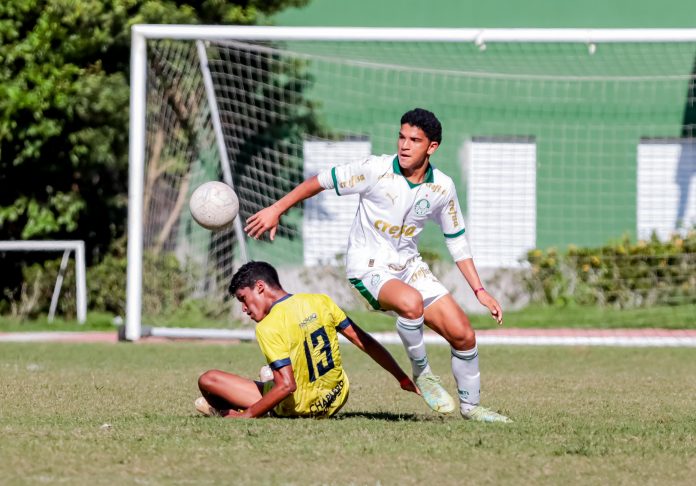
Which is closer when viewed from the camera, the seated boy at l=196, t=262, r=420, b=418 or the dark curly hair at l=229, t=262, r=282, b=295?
the seated boy at l=196, t=262, r=420, b=418

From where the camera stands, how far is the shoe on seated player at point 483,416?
23.8 feet

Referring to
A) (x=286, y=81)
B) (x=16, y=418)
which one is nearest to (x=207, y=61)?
(x=286, y=81)

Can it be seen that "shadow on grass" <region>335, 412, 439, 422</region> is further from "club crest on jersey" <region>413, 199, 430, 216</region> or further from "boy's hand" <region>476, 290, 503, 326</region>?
"club crest on jersey" <region>413, 199, 430, 216</region>

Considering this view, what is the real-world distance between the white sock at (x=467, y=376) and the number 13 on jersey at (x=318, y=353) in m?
0.78

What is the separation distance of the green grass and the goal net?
1.19 feet

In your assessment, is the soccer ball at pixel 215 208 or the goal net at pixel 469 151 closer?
the soccer ball at pixel 215 208

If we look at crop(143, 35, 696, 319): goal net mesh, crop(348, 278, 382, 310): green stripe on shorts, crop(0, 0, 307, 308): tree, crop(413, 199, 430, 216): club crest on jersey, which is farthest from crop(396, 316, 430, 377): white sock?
crop(0, 0, 307, 308): tree

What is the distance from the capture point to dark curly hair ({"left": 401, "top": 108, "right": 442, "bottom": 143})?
7473 millimetres

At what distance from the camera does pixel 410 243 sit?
775 cm

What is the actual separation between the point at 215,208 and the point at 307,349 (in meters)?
1.44

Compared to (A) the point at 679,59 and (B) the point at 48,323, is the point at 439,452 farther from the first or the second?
(A) the point at 679,59

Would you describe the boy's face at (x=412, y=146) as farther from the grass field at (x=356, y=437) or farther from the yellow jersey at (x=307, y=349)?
the grass field at (x=356, y=437)

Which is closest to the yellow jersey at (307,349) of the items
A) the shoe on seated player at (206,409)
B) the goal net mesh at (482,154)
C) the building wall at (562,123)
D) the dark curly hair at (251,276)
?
the dark curly hair at (251,276)

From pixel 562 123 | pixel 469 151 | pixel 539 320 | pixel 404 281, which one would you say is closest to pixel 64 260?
pixel 469 151
